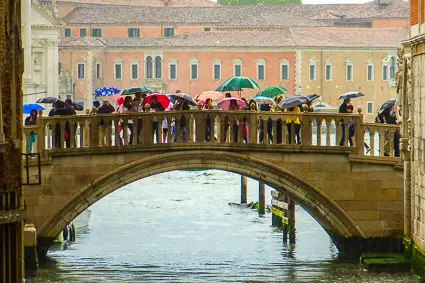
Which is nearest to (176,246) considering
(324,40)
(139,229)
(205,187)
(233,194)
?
(139,229)

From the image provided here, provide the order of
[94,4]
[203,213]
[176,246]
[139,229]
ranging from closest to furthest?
[176,246] < [139,229] < [203,213] < [94,4]

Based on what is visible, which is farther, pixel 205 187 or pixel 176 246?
pixel 205 187

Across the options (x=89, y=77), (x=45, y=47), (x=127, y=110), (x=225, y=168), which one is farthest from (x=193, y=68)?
(x=225, y=168)

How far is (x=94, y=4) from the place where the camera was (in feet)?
397

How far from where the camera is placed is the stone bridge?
1105 inches

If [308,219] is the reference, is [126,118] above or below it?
above

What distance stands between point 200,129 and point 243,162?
2.83 feet

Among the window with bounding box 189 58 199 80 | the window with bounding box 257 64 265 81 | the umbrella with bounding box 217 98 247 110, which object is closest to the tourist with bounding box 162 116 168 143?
the umbrella with bounding box 217 98 247 110

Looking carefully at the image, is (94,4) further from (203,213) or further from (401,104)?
(401,104)

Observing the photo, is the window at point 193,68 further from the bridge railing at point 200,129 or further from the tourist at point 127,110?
the bridge railing at point 200,129

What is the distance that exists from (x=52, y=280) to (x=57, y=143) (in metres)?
2.16

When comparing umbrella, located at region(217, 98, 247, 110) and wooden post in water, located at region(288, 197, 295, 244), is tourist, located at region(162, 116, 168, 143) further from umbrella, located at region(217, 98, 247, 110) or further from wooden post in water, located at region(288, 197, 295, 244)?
wooden post in water, located at region(288, 197, 295, 244)

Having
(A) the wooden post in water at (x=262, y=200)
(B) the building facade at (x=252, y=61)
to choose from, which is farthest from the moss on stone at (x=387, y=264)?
(B) the building facade at (x=252, y=61)

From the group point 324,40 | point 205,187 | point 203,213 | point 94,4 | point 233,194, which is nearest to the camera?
point 203,213
